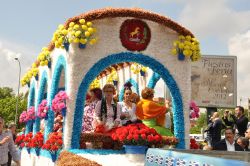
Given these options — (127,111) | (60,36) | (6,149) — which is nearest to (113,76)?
(127,111)

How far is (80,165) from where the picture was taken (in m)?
Result: 7.71

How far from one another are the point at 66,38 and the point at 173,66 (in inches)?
115

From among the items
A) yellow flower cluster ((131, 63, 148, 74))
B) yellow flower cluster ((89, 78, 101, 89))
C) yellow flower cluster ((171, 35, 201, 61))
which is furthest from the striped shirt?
yellow flower cluster ((89, 78, 101, 89))

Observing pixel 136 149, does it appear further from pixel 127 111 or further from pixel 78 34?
pixel 78 34

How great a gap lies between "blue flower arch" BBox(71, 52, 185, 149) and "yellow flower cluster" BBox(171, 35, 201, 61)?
2.14 ft

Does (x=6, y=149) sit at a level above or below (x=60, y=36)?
below

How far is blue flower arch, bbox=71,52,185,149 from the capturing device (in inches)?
409

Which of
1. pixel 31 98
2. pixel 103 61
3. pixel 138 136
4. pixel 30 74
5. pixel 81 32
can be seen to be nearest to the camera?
pixel 138 136

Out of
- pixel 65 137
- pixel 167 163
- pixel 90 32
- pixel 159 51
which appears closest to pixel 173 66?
pixel 159 51

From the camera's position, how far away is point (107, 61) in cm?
1068

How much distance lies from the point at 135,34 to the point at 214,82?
23.7 meters

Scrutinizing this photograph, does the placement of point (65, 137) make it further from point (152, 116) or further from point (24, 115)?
point (24, 115)

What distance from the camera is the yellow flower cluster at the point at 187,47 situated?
1130cm

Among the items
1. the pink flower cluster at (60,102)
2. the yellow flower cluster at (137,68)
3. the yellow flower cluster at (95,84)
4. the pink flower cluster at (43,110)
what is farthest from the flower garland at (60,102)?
the yellow flower cluster at (95,84)
